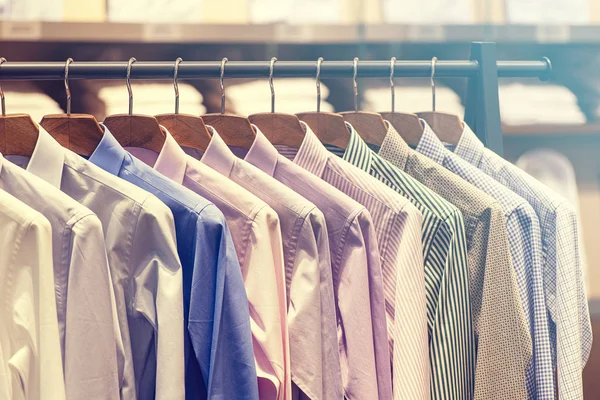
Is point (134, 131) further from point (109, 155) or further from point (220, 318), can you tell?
point (220, 318)

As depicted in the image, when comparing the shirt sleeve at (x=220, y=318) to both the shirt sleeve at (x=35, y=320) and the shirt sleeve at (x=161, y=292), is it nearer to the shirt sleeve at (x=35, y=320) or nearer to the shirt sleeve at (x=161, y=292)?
the shirt sleeve at (x=161, y=292)

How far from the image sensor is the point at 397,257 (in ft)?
3.12

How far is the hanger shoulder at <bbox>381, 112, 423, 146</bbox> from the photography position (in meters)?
1.13

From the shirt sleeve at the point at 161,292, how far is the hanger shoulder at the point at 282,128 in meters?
0.27

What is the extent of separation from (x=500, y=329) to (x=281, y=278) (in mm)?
281

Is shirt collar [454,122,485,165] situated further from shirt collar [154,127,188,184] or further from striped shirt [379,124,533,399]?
shirt collar [154,127,188,184]

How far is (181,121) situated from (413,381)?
48 cm

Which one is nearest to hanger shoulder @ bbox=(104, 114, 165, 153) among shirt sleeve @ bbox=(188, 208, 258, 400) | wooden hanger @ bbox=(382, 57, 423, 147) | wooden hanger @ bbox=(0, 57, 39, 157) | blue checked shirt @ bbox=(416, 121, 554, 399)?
wooden hanger @ bbox=(0, 57, 39, 157)

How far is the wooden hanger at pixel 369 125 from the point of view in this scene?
111 cm

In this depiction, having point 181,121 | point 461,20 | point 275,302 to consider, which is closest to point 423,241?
point 275,302

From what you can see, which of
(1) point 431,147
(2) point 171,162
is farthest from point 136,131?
(1) point 431,147

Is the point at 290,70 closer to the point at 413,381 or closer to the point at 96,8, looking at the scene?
the point at 413,381

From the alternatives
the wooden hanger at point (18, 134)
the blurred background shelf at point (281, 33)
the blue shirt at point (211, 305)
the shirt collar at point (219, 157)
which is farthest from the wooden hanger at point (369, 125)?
the blurred background shelf at point (281, 33)

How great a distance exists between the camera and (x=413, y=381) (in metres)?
0.90
